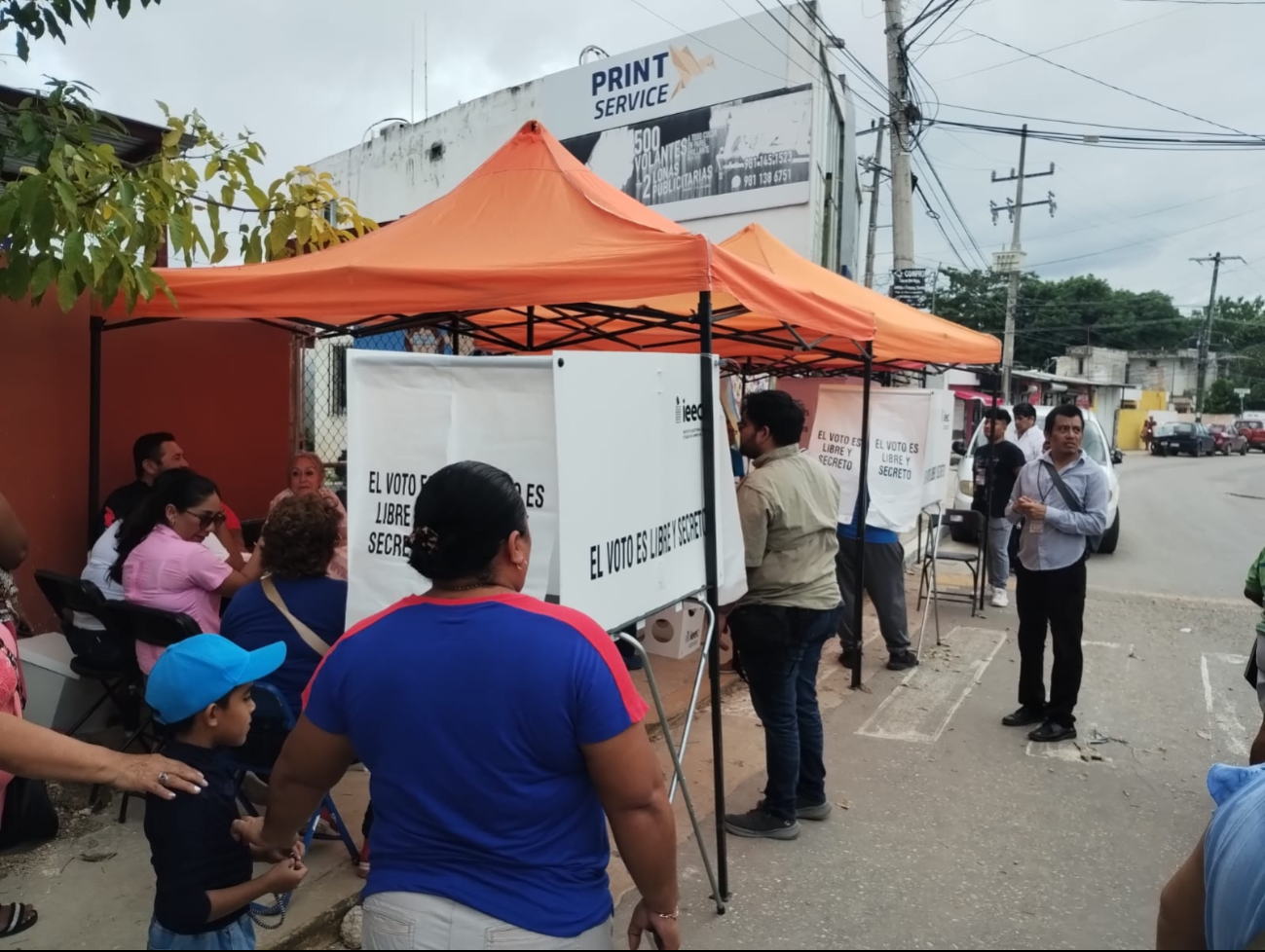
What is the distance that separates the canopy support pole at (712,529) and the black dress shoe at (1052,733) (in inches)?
99.1

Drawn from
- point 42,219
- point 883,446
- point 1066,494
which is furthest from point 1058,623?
point 42,219

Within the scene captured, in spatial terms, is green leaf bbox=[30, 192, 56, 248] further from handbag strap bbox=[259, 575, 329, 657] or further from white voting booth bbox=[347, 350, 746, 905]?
handbag strap bbox=[259, 575, 329, 657]

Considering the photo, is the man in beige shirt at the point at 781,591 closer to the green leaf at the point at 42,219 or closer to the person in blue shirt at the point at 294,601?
the person in blue shirt at the point at 294,601

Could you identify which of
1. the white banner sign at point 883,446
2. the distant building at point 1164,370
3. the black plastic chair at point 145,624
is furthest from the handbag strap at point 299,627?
the distant building at point 1164,370

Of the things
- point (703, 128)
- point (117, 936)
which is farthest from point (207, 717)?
point (703, 128)

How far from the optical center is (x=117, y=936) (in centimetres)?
280

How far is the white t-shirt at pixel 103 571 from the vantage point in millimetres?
3789

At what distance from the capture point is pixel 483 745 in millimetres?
1498

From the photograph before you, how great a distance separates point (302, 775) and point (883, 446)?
212 inches

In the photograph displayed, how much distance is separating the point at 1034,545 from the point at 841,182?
13965mm

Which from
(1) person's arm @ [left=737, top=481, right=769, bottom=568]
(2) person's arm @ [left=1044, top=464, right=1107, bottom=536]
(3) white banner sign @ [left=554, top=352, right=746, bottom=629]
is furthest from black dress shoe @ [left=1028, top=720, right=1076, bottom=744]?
(3) white banner sign @ [left=554, top=352, right=746, bottom=629]

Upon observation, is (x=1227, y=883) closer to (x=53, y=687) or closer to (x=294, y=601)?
(x=294, y=601)

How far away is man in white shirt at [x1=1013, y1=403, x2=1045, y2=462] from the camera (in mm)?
9133

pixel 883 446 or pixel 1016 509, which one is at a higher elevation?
pixel 883 446
